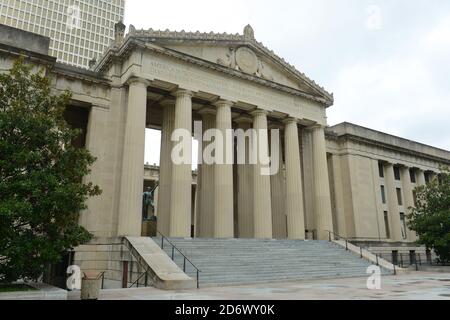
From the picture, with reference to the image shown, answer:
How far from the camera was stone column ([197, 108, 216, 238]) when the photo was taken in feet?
92.6

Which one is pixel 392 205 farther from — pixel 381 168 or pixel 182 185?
pixel 182 185

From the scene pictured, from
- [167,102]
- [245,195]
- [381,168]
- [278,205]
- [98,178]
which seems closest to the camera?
[98,178]

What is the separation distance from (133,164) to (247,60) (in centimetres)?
1317

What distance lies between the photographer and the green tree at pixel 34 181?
1205 centimetres

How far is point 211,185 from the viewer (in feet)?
95.7

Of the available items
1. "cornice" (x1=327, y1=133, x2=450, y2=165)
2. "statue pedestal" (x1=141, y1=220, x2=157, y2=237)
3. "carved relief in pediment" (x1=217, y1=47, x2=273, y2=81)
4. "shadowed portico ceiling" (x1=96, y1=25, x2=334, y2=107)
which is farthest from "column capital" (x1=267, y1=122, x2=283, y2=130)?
"statue pedestal" (x1=141, y1=220, x2=157, y2=237)

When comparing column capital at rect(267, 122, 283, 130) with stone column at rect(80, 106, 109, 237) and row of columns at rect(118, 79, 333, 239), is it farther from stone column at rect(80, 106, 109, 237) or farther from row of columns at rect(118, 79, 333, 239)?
stone column at rect(80, 106, 109, 237)

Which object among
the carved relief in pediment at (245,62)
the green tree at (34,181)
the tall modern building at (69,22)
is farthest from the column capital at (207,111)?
the tall modern building at (69,22)

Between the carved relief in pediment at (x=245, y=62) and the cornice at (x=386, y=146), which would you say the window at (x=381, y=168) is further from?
the carved relief in pediment at (x=245, y=62)

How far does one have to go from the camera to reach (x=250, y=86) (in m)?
29.7

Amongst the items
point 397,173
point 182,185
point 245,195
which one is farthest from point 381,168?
point 182,185

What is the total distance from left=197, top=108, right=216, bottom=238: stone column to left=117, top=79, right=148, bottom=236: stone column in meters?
6.71

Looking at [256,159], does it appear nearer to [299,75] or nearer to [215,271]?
[299,75]

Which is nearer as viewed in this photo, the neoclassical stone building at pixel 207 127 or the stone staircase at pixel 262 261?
the stone staircase at pixel 262 261
